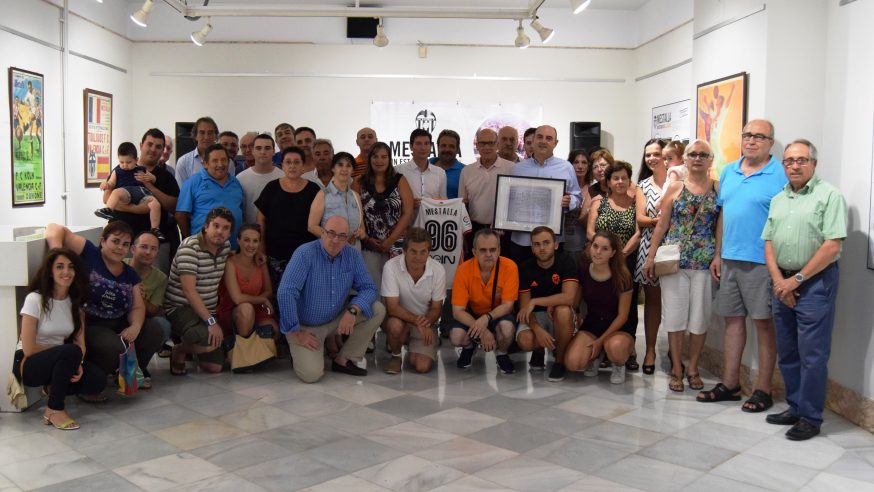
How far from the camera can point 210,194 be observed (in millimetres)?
5488

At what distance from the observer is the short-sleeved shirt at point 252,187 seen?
18.9 feet

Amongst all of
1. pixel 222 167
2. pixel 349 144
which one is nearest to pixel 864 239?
pixel 222 167

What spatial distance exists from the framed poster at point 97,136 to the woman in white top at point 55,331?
4811mm

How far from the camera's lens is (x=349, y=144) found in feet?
33.9

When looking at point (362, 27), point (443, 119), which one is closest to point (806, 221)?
point (443, 119)

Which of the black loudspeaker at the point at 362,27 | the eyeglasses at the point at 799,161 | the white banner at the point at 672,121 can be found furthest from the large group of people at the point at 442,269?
the black loudspeaker at the point at 362,27

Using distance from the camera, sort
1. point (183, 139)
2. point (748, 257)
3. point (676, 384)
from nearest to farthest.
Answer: point (748, 257) → point (676, 384) → point (183, 139)

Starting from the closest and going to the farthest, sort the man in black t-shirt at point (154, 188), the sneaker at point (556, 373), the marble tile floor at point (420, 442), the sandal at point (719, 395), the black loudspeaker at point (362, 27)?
1. the marble tile floor at point (420, 442)
2. the sandal at point (719, 395)
3. the sneaker at point (556, 373)
4. the man in black t-shirt at point (154, 188)
5. the black loudspeaker at point (362, 27)

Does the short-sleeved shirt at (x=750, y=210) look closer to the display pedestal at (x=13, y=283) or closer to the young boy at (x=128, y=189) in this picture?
the young boy at (x=128, y=189)

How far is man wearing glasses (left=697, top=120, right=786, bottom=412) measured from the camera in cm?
439

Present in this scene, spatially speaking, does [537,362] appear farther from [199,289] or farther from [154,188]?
[154,188]

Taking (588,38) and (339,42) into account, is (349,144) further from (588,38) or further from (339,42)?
(588,38)

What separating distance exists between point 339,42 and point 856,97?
7195mm

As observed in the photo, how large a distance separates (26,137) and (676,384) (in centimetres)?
609
